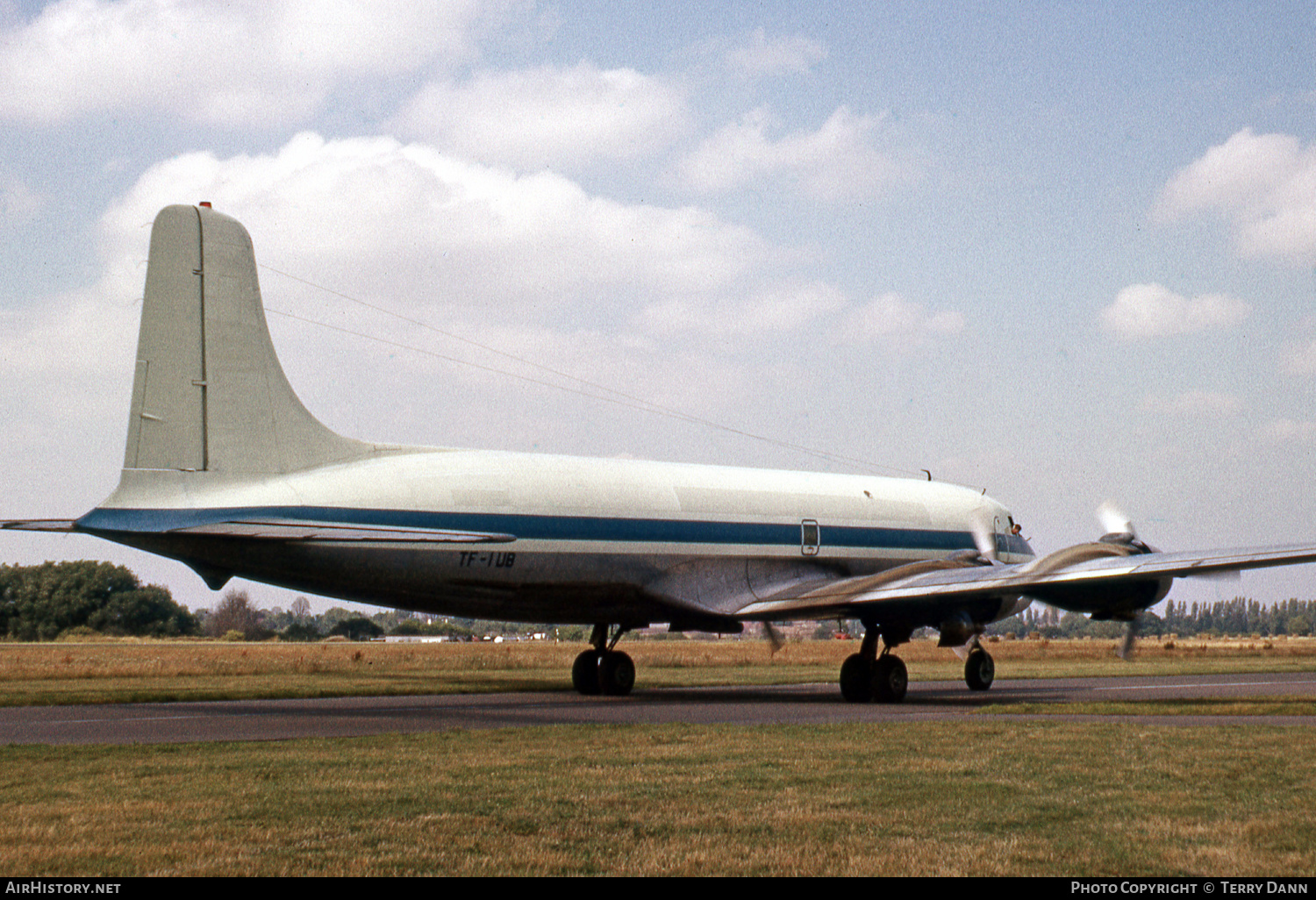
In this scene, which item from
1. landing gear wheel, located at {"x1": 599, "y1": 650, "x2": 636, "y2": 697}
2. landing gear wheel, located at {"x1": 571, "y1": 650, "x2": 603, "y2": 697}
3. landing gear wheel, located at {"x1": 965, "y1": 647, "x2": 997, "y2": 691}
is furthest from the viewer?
landing gear wheel, located at {"x1": 965, "y1": 647, "x2": 997, "y2": 691}

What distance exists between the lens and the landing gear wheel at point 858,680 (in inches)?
968

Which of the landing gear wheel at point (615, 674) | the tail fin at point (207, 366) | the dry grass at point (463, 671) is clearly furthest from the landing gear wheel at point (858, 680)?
the tail fin at point (207, 366)

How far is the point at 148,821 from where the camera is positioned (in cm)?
914

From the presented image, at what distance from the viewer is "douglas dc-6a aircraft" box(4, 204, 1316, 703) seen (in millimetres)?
18594

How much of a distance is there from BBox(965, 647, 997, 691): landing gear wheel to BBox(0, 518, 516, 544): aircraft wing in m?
13.5

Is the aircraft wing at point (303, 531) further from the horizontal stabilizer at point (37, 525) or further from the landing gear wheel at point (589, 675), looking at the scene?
the landing gear wheel at point (589, 675)

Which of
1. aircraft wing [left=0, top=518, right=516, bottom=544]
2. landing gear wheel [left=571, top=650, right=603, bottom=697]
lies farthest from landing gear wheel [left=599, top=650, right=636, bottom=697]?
aircraft wing [left=0, top=518, right=516, bottom=544]

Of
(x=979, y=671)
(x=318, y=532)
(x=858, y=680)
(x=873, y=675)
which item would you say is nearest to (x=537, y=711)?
(x=318, y=532)

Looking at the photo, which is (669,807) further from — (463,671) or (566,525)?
(463,671)

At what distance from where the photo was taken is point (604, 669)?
2670 cm

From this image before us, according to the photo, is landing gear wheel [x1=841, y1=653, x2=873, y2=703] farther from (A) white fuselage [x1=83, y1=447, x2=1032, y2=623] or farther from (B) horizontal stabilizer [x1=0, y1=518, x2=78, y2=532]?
(B) horizontal stabilizer [x1=0, y1=518, x2=78, y2=532]

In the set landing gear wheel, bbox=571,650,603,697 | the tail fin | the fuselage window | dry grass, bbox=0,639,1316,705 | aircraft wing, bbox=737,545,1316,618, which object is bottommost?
dry grass, bbox=0,639,1316,705

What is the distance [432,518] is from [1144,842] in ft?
46.5

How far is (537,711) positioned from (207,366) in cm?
Result: 838
